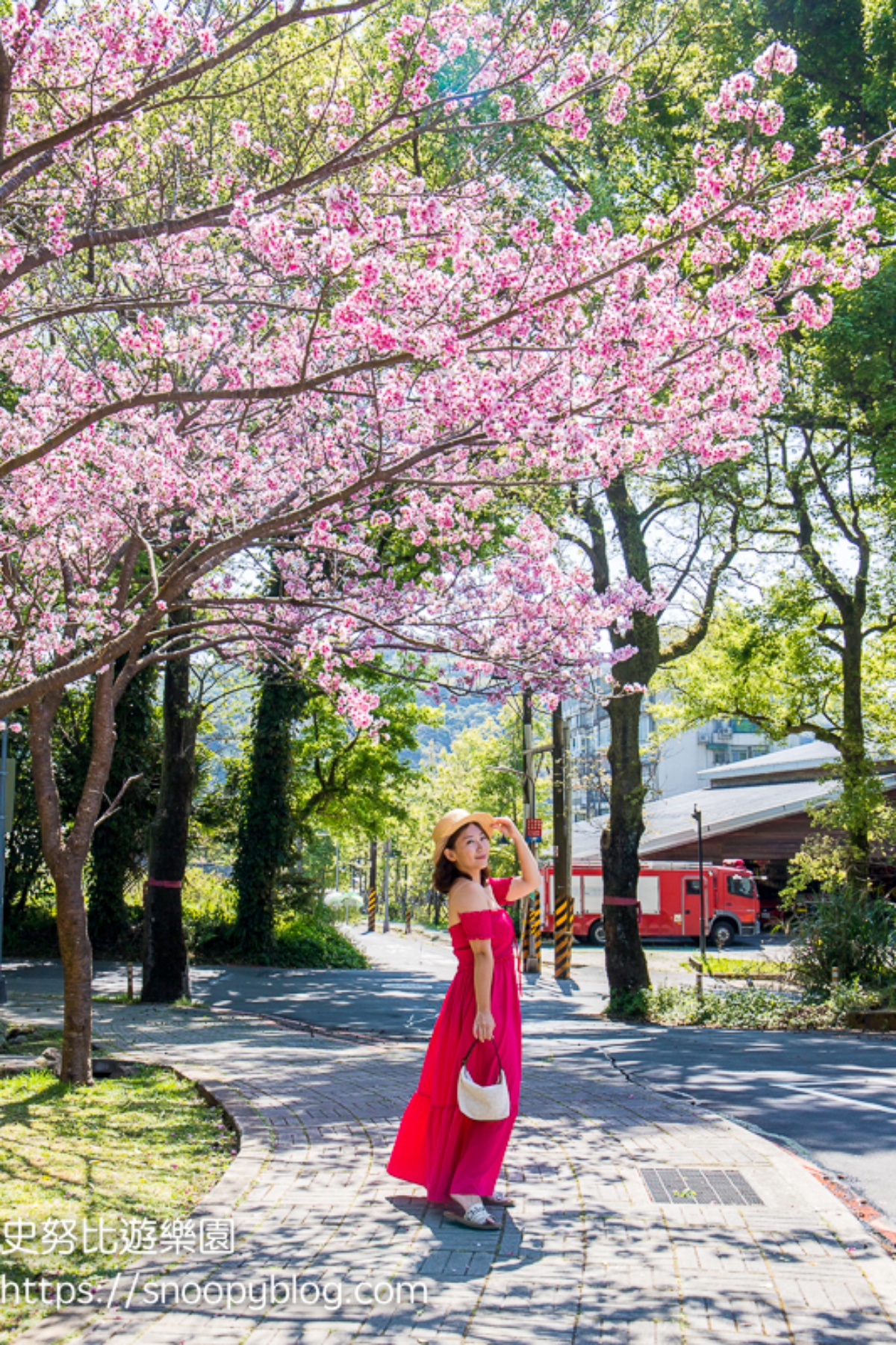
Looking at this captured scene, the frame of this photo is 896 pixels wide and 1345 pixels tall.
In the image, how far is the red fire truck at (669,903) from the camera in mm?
40375

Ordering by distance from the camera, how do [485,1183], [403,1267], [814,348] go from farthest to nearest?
[814,348] < [485,1183] < [403,1267]

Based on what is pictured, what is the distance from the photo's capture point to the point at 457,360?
615 cm

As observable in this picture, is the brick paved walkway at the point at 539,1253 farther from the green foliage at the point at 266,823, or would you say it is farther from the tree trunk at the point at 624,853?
the green foliage at the point at 266,823

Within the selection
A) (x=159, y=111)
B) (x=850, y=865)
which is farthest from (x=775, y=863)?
(x=159, y=111)

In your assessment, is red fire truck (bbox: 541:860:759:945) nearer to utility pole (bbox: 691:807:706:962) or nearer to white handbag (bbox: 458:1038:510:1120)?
utility pole (bbox: 691:807:706:962)

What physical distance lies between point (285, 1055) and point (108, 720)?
3401 mm

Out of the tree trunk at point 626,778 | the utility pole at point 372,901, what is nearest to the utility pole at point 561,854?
the tree trunk at point 626,778

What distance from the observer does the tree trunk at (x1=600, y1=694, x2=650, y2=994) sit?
18.4m

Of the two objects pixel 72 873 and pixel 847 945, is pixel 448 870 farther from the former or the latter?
pixel 847 945

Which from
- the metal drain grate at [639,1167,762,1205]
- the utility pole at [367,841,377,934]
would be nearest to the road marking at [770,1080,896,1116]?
the metal drain grate at [639,1167,762,1205]

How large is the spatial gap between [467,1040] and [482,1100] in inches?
11.3

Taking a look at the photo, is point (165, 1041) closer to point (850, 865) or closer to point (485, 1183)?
point (485, 1183)

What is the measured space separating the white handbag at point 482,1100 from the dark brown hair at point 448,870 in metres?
0.83

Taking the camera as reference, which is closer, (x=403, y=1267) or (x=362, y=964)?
(x=403, y=1267)
